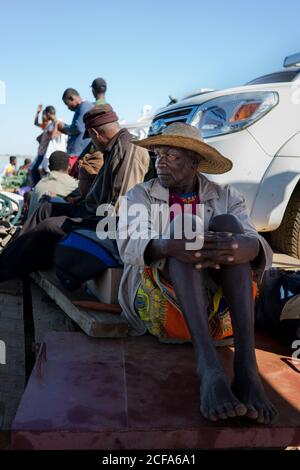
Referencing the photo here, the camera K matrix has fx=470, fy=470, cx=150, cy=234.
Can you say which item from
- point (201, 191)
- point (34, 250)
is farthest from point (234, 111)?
point (34, 250)

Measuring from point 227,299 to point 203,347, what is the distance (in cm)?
27

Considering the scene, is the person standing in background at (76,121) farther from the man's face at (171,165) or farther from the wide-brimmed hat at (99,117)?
the man's face at (171,165)

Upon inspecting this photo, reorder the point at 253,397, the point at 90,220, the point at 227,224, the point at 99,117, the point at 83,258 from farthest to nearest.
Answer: the point at 99,117 < the point at 90,220 < the point at 83,258 < the point at 227,224 < the point at 253,397

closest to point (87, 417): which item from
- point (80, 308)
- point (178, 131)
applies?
point (80, 308)

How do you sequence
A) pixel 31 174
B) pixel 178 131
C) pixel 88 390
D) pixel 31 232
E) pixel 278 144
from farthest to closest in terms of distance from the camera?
pixel 31 174 < pixel 278 144 < pixel 31 232 < pixel 178 131 < pixel 88 390

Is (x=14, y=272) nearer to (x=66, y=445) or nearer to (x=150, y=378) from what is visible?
(x=150, y=378)

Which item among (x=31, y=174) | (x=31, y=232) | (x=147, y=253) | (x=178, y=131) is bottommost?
(x=31, y=174)

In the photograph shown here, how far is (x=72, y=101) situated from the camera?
653cm

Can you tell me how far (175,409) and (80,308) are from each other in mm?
960

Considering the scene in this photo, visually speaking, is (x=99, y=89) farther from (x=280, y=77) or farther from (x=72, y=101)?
(x=280, y=77)

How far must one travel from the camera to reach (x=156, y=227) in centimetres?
238

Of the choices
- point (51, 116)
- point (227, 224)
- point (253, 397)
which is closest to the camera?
point (253, 397)

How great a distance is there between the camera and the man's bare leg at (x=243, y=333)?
1.72 meters

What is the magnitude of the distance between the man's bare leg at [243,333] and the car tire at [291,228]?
2.28 metres
